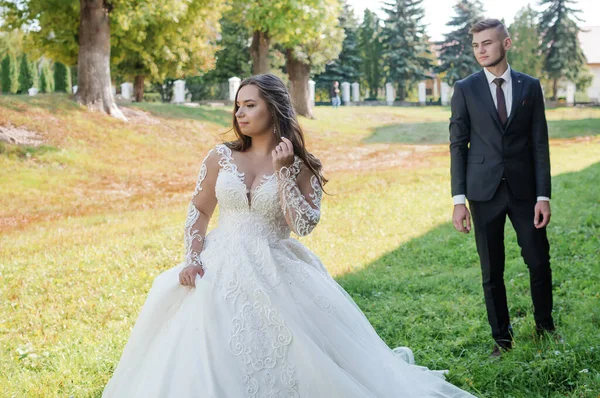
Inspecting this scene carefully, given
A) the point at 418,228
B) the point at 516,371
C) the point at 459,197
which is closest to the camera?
the point at 516,371

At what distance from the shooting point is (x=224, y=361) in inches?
137

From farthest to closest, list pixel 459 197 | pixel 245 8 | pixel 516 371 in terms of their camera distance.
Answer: pixel 245 8
pixel 459 197
pixel 516 371

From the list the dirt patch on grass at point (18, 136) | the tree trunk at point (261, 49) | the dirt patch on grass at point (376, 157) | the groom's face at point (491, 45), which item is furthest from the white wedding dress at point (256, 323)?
the tree trunk at point (261, 49)

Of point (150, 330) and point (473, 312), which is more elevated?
point (150, 330)

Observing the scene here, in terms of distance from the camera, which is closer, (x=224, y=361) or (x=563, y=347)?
(x=224, y=361)

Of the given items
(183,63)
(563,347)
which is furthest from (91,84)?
(563,347)

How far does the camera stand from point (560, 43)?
51062 millimetres

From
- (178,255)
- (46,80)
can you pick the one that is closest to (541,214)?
(178,255)

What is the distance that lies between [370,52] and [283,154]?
5852cm

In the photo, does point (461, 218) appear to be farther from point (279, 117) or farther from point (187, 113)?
point (187, 113)

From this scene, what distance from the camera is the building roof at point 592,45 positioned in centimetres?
6367

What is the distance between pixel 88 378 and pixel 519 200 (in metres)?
3.34

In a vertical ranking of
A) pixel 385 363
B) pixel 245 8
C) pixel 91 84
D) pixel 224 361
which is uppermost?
pixel 245 8

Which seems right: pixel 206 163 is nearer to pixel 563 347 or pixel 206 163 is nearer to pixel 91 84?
pixel 563 347
